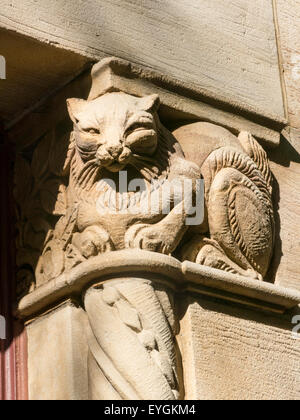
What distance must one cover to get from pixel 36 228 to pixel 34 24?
574 mm

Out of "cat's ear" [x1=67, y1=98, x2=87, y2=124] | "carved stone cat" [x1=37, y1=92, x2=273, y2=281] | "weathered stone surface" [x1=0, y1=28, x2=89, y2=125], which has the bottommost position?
"carved stone cat" [x1=37, y1=92, x2=273, y2=281]

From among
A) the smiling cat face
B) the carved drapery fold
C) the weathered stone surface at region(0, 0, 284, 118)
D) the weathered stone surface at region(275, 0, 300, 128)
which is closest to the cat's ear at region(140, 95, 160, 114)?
the smiling cat face

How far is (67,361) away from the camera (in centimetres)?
334

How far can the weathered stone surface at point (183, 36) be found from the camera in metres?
3.52

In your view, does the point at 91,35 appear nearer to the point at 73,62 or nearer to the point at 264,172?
the point at 73,62

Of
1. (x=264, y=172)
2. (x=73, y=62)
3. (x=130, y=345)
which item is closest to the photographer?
(x=130, y=345)

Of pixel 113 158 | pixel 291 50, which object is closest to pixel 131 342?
pixel 113 158

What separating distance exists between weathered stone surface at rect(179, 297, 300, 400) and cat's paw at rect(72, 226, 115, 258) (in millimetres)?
270

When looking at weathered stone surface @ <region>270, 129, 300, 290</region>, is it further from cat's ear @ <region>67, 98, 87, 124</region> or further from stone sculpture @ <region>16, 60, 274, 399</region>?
cat's ear @ <region>67, 98, 87, 124</region>

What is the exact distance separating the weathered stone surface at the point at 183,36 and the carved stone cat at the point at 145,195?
0.16 m

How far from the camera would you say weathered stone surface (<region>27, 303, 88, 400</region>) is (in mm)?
3312

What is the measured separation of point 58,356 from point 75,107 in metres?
0.68
